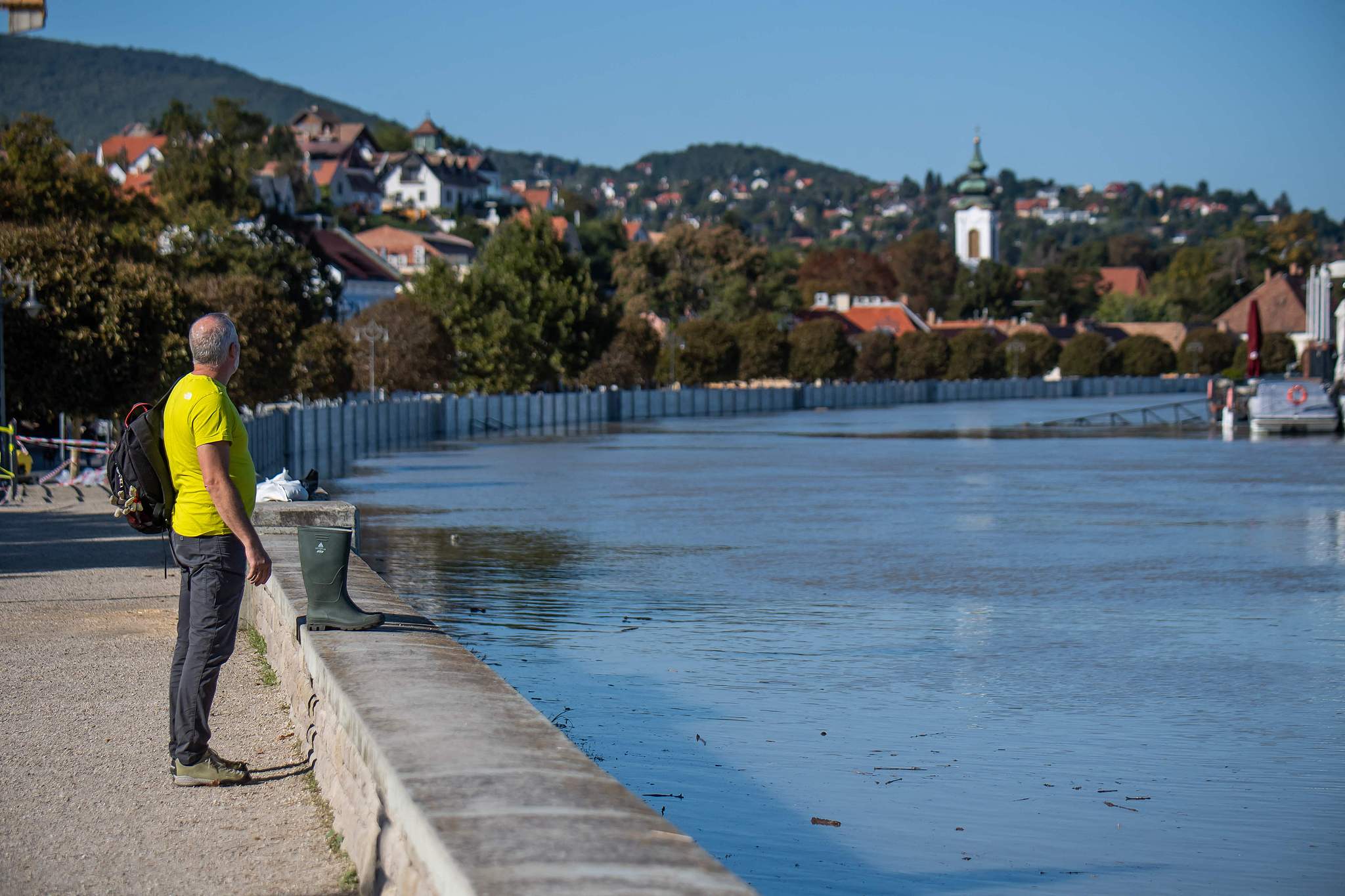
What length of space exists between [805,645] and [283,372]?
41.5m

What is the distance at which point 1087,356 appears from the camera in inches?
5881

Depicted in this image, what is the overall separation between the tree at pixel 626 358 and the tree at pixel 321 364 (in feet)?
101

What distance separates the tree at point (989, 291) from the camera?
186000 mm

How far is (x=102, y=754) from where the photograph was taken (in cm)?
817

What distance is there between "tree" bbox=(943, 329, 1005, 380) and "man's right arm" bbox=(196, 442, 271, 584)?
13351 cm

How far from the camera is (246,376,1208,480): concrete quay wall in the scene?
4759 centimetres

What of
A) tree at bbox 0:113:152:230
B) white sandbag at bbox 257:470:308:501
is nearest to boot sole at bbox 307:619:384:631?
white sandbag at bbox 257:470:308:501

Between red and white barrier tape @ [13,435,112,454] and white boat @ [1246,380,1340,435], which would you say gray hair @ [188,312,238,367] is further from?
white boat @ [1246,380,1340,435]

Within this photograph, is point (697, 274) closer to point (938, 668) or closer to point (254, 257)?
point (254, 257)

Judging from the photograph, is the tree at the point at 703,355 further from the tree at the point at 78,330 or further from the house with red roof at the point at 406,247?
the tree at the point at 78,330

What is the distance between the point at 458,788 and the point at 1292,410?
5689cm

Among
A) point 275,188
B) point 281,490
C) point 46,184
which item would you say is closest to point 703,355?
point 275,188

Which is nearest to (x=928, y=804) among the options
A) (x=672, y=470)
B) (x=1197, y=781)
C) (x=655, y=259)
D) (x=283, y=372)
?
(x=1197, y=781)

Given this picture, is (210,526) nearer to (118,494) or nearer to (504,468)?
(118,494)
